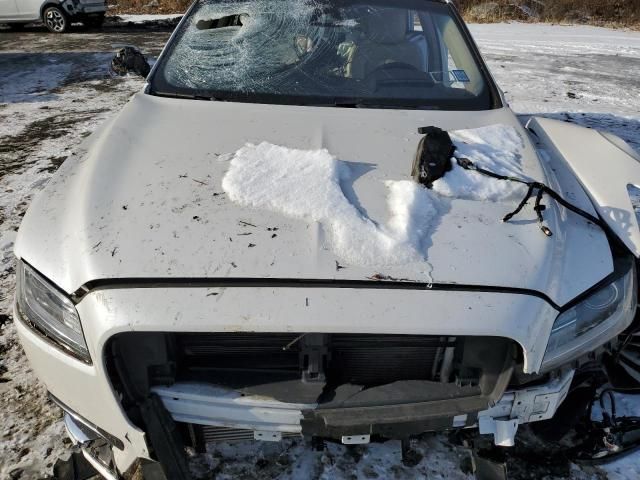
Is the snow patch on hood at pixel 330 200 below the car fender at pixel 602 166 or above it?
above

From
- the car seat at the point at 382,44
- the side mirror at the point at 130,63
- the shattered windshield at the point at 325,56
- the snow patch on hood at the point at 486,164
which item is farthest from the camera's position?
the side mirror at the point at 130,63

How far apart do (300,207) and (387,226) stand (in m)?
0.29

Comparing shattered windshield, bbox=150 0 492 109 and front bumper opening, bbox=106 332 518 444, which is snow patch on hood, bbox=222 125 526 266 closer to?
front bumper opening, bbox=106 332 518 444

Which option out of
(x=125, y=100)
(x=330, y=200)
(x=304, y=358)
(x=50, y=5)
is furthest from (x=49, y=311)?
(x=50, y=5)

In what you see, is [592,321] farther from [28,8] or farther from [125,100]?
[28,8]

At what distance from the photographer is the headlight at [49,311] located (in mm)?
1483

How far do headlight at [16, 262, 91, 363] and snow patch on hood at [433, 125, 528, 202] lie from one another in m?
1.26

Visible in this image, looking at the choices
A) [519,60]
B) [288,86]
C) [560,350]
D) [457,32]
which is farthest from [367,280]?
[519,60]

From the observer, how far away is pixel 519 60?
8.73 metres

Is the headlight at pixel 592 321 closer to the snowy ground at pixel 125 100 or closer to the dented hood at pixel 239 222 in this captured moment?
the dented hood at pixel 239 222

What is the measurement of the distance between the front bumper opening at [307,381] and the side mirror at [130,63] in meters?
→ 1.81

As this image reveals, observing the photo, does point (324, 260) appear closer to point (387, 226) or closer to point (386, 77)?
point (387, 226)

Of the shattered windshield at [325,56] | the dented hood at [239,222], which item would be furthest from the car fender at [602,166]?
the shattered windshield at [325,56]

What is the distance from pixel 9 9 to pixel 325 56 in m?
11.7
